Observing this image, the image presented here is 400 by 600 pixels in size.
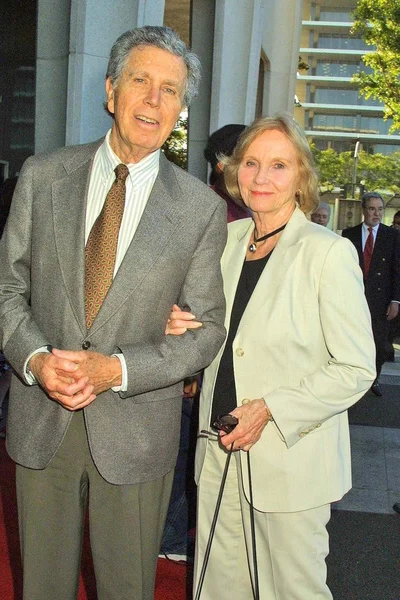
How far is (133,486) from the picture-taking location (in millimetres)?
2820

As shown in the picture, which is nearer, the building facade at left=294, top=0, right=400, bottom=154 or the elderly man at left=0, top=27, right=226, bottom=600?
the elderly man at left=0, top=27, right=226, bottom=600

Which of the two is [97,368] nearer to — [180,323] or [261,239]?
[180,323]

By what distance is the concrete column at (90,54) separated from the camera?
806cm

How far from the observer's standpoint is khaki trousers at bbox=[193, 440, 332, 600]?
2.96m

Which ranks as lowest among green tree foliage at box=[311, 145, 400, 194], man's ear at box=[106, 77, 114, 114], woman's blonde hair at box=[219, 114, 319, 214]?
green tree foliage at box=[311, 145, 400, 194]

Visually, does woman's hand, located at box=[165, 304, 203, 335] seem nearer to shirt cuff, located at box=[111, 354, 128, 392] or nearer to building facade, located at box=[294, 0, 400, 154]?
shirt cuff, located at box=[111, 354, 128, 392]

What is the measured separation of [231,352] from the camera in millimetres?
3062

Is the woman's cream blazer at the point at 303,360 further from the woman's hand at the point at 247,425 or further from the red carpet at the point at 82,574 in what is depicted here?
the red carpet at the point at 82,574

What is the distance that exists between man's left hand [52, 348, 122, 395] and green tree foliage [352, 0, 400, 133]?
1137 inches

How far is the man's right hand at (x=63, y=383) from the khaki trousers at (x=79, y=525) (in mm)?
271

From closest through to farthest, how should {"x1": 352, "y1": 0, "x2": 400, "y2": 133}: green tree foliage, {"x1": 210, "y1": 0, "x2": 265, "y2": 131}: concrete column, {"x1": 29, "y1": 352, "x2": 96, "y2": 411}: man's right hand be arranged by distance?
{"x1": 29, "y1": 352, "x2": 96, "y2": 411}: man's right hand < {"x1": 210, "y1": 0, "x2": 265, "y2": 131}: concrete column < {"x1": 352, "y1": 0, "x2": 400, "y2": 133}: green tree foliage

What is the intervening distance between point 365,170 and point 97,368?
251 feet

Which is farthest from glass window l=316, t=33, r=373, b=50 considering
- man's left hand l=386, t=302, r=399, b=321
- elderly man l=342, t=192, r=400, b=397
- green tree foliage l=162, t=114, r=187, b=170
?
man's left hand l=386, t=302, r=399, b=321

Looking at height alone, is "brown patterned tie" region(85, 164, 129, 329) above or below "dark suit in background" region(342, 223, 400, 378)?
above
